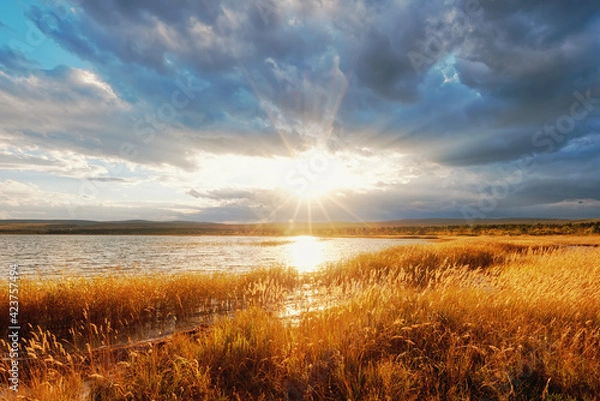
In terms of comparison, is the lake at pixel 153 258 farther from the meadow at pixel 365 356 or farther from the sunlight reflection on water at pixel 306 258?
the meadow at pixel 365 356

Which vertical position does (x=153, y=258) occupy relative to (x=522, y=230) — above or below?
below

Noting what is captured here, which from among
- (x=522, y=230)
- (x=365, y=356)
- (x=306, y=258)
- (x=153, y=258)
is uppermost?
(x=365, y=356)

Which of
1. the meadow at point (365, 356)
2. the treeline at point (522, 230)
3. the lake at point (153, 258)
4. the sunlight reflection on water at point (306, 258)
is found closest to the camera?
the meadow at point (365, 356)

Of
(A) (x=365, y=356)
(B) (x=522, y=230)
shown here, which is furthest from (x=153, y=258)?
(B) (x=522, y=230)

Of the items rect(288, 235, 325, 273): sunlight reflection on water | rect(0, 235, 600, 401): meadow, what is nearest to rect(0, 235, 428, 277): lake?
rect(288, 235, 325, 273): sunlight reflection on water

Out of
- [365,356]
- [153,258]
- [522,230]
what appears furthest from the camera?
[522,230]

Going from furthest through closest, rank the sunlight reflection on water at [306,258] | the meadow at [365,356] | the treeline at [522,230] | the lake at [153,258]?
the treeline at [522,230] < the lake at [153,258] < the sunlight reflection on water at [306,258] < the meadow at [365,356]

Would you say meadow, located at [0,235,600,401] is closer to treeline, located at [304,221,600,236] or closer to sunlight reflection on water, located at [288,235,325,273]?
sunlight reflection on water, located at [288,235,325,273]

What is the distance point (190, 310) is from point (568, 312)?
447 inches

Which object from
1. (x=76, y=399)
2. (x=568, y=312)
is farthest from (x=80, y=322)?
(x=568, y=312)

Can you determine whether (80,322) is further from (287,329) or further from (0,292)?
(287,329)

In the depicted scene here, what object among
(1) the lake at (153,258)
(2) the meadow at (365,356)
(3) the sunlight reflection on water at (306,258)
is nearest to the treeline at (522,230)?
(1) the lake at (153,258)

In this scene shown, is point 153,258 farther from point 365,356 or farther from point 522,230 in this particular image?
point 522,230

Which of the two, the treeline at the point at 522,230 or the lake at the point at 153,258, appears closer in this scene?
the lake at the point at 153,258
